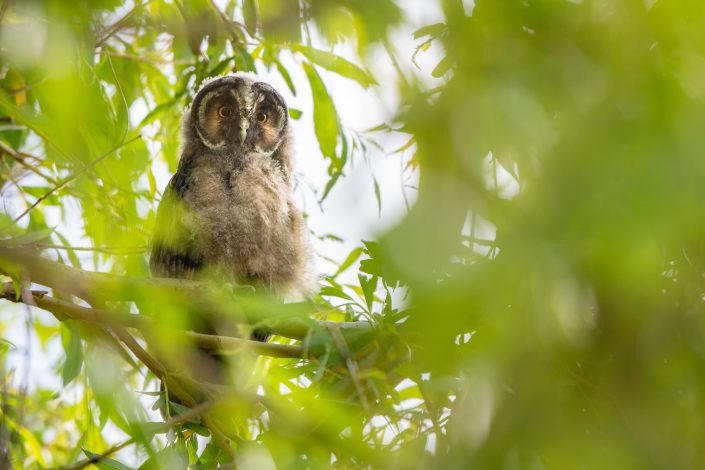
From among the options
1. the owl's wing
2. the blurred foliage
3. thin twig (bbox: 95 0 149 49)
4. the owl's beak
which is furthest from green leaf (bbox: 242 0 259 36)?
the owl's beak

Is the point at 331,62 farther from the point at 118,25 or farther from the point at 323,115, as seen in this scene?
the point at 118,25

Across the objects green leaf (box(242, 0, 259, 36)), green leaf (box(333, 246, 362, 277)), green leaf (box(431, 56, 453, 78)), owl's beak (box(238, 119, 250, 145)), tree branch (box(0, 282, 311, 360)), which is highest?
owl's beak (box(238, 119, 250, 145))

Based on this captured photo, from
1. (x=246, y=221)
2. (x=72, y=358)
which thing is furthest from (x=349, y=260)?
(x=72, y=358)

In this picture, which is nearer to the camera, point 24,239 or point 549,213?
point 549,213

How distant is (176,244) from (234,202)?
0.68 feet

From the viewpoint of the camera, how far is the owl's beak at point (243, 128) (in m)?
2.66

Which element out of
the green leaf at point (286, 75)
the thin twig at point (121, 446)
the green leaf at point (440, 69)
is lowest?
the thin twig at point (121, 446)

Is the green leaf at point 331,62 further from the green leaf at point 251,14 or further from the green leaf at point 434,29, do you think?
the green leaf at point 434,29

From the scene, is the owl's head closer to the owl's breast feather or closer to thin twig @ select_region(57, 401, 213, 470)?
the owl's breast feather

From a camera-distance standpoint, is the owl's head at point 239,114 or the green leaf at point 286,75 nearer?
the green leaf at point 286,75

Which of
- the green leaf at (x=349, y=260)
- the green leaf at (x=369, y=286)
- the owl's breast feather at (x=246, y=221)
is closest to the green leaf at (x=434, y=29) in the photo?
the green leaf at (x=369, y=286)

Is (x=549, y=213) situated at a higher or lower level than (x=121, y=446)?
higher

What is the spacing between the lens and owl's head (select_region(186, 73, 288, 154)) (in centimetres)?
271

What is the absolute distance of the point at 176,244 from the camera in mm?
2404
